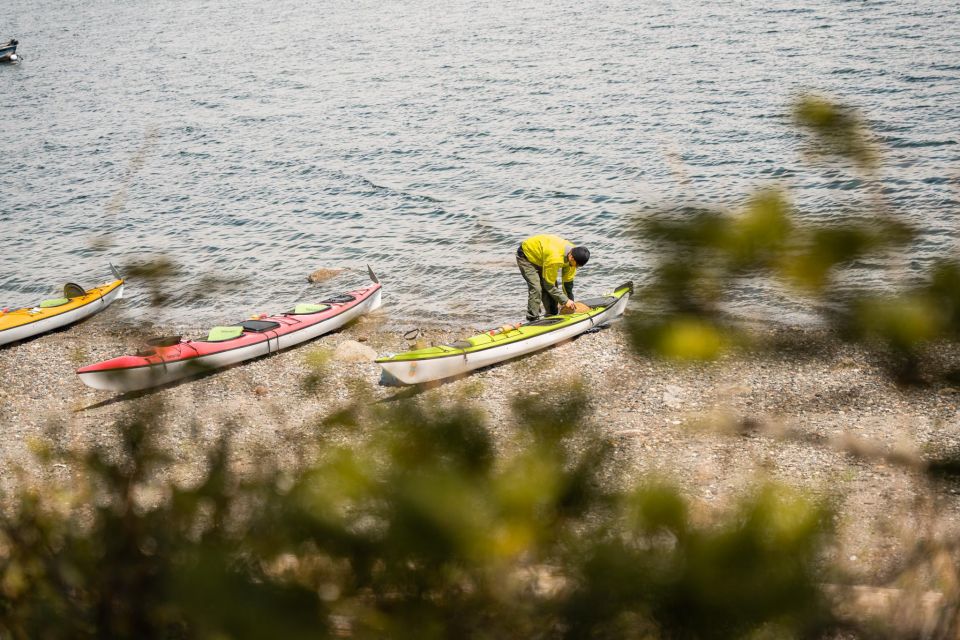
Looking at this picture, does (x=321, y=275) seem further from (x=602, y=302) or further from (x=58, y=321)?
(x=602, y=302)

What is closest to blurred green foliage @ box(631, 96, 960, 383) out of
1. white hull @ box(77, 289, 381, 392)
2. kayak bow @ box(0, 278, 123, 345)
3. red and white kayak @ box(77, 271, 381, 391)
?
white hull @ box(77, 289, 381, 392)

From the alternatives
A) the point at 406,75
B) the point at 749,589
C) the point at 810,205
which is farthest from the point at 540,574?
the point at 406,75

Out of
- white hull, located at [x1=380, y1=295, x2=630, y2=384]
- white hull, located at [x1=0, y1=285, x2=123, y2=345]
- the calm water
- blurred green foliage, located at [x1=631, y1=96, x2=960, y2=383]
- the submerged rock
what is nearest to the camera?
blurred green foliage, located at [x1=631, y1=96, x2=960, y2=383]

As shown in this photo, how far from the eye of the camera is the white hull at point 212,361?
346 cm

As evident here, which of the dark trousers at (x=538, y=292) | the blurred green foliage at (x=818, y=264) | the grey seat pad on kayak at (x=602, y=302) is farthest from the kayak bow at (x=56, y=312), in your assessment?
the blurred green foliage at (x=818, y=264)

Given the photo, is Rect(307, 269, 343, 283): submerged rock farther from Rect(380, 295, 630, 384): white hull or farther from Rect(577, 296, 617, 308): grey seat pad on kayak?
Rect(380, 295, 630, 384): white hull

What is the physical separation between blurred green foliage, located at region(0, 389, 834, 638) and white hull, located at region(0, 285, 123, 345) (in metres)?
17.2

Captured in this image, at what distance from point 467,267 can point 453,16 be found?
139ft

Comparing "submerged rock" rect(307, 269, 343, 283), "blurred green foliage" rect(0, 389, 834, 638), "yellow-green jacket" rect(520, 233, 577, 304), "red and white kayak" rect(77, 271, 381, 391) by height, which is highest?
"blurred green foliage" rect(0, 389, 834, 638)

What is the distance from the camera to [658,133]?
97.6ft

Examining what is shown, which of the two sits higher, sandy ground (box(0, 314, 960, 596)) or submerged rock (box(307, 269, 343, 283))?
sandy ground (box(0, 314, 960, 596))

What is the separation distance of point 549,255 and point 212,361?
8777mm

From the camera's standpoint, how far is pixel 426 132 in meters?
35.0

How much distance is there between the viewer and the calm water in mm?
22906
